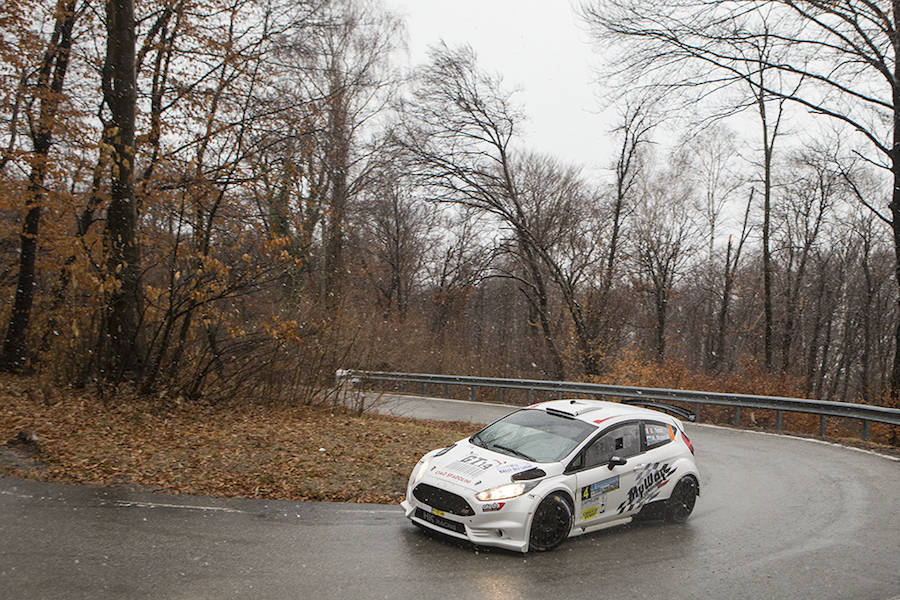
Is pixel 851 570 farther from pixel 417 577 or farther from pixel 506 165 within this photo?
pixel 506 165

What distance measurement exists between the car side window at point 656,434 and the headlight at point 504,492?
225 cm

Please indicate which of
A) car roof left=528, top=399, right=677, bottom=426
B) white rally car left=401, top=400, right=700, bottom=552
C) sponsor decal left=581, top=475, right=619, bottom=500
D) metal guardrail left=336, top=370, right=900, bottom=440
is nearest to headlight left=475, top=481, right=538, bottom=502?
white rally car left=401, top=400, right=700, bottom=552

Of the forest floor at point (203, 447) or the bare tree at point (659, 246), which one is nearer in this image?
the forest floor at point (203, 447)

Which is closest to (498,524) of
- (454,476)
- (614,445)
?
(454,476)

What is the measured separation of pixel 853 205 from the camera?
40594mm

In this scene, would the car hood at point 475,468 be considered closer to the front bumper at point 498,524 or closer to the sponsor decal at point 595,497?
the front bumper at point 498,524

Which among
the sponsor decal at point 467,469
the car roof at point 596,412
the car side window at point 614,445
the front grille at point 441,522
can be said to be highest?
the car roof at point 596,412

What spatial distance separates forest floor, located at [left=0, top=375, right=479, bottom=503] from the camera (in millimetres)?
9102

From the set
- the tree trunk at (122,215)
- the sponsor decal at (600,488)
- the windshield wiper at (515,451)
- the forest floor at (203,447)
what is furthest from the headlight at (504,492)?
the tree trunk at (122,215)

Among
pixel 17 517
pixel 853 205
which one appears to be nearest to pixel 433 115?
pixel 17 517

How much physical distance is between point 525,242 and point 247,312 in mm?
13498

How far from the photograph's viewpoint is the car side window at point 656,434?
29.3 ft

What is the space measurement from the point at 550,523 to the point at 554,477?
49cm

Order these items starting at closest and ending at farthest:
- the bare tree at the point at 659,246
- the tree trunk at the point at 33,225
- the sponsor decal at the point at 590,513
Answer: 1. the sponsor decal at the point at 590,513
2. the tree trunk at the point at 33,225
3. the bare tree at the point at 659,246
